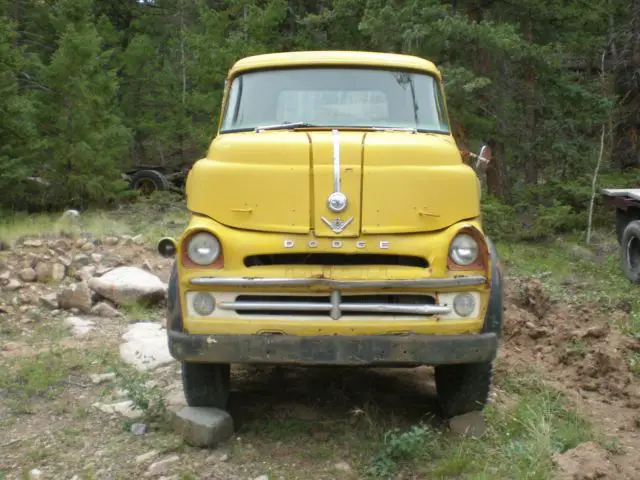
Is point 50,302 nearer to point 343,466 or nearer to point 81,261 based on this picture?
point 81,261

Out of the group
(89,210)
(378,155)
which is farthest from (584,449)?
(89,210)

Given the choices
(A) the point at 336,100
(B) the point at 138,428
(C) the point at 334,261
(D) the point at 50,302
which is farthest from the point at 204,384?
(D) the point at 50,302

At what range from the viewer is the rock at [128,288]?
26.8ft

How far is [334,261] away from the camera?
438cm

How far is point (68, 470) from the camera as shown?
4414mm

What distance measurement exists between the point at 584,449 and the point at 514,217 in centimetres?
1035

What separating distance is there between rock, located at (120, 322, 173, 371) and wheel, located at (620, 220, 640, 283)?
6.62 meters

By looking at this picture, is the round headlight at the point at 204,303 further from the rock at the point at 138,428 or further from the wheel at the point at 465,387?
the wheel at the point at 465,387

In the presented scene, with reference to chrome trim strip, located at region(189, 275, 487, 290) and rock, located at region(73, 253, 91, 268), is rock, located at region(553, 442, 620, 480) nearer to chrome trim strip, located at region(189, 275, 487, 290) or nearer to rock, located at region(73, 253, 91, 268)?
chrome trim strip, located at region(189, 275, 487, 290)

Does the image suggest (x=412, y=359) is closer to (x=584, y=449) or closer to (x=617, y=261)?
(x=584, y=449)

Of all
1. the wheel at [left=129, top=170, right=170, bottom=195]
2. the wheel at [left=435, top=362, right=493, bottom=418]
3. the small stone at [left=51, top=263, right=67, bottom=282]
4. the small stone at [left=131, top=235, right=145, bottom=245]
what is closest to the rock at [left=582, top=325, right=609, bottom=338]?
the wheel at [left=435, top=362, right=493, bottom=418]

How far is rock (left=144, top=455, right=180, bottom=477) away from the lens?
14.1 feet

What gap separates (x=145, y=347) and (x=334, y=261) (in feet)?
9.34

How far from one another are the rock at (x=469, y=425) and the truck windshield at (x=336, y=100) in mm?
2002
